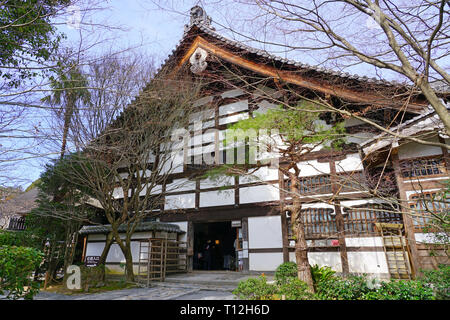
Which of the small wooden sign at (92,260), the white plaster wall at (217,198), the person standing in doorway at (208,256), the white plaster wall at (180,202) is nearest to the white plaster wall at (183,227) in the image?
the white plaster wall at (180,202)

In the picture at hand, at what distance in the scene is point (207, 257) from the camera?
1362cm

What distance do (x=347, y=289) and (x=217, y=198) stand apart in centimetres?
628

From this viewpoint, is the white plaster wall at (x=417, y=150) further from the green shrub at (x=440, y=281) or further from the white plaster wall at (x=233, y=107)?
the white plaster wall at (x=233, y=107)

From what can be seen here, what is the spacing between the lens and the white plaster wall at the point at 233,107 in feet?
37.7

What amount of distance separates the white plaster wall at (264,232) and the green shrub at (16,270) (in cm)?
675

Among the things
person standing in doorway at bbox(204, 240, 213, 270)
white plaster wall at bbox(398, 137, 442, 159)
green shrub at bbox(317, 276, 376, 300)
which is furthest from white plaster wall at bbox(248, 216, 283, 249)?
person standing in doorway at bbox(204, 240, 213, 270)

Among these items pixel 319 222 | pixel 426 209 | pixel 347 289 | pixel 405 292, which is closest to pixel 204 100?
pixel 319 222

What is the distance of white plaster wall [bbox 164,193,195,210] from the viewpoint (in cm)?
1155

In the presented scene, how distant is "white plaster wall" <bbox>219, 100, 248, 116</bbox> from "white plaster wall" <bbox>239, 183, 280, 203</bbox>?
137 inches

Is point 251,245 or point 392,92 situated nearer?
point 392,92

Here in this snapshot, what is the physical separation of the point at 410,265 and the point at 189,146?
8.64 meters

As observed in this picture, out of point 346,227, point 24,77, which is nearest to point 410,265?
point 346,227
